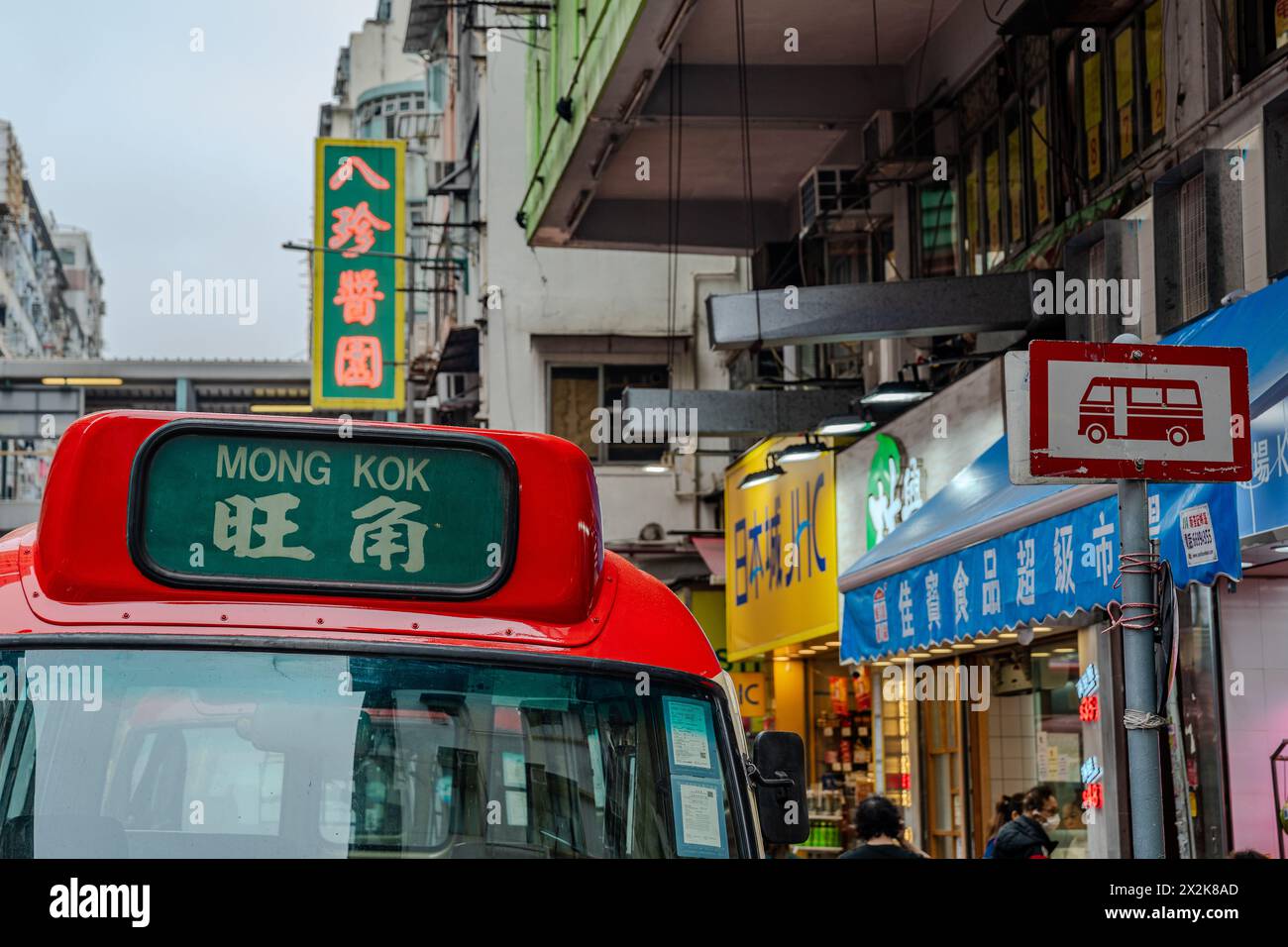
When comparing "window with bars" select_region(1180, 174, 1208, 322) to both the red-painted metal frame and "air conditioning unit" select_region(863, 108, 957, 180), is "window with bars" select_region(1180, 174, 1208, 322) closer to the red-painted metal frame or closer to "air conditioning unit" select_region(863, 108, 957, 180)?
"air conditioning unit" select_region(863, 108, 957, 180)

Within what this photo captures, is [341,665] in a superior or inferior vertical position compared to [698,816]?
superior

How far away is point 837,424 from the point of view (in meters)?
14.4

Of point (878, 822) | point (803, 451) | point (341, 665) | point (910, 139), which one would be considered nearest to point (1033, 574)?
point (878, 822)

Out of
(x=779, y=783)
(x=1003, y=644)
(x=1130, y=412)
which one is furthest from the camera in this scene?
(x=1003, y=644)

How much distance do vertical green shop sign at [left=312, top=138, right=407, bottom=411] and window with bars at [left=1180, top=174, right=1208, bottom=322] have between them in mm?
18813

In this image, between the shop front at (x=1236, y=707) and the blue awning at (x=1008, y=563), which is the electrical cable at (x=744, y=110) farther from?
the shop front at (x=1236, y=707)

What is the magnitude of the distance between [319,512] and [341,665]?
437 millimetres

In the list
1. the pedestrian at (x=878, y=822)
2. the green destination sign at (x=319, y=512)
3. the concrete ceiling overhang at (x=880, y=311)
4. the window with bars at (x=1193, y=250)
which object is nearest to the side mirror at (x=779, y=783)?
the green destination sign at (x=319, y=512)

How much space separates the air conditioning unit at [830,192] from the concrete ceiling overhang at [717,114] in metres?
0.44

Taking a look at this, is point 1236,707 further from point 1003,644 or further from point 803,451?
point 803,451

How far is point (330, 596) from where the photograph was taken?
4.37 metres
